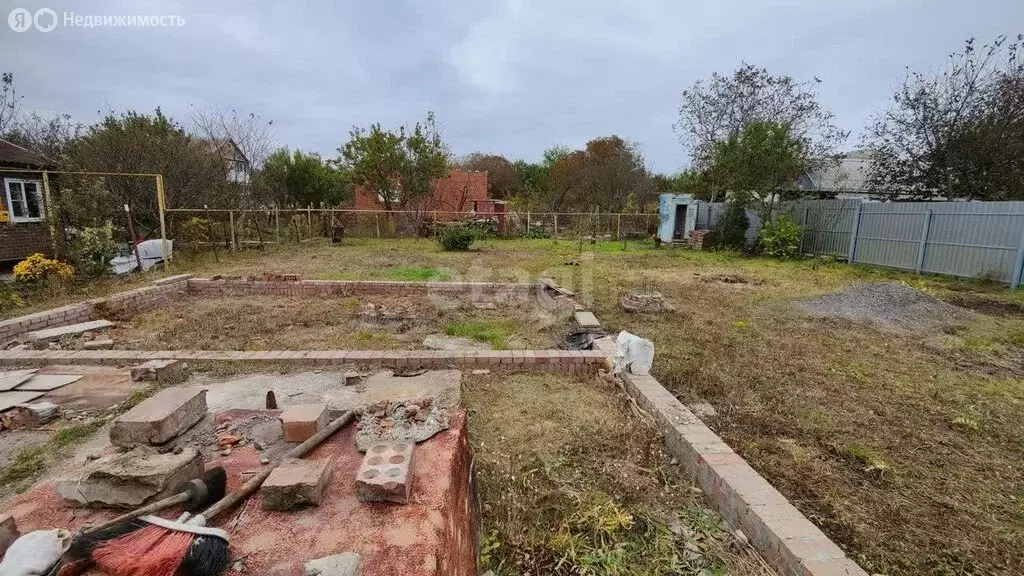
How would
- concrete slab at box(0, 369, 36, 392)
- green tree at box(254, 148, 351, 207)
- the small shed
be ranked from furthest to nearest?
green tree at box(254, 148, 351, 207) < the small shed < concrete slab at box(0, 369, 36, 392)

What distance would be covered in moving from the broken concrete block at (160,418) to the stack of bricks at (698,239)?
1680 centimetres

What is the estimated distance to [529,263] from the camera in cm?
1200

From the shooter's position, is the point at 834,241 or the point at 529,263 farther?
the point at 834,241

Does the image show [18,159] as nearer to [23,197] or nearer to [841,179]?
[23,197]

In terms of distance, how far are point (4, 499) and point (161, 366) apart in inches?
65.2

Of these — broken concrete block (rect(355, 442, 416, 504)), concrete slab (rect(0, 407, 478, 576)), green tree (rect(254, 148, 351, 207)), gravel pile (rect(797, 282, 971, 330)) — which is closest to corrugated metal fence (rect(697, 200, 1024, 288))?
gravel pile (rect(797, 282, 971, 330))

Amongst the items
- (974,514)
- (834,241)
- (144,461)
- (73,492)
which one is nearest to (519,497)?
(144,461)

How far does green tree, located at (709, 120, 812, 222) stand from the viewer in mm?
13945

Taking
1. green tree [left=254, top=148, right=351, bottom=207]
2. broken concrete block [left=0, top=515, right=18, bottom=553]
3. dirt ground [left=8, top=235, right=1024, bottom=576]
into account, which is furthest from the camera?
green tree [left=254, top=148, right=351, bottom=207]

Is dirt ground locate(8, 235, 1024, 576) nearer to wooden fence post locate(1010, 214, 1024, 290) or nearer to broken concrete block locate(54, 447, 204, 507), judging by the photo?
wooden fence post locate(1010, 214, 1024, 290)

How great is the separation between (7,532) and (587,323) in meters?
4.76

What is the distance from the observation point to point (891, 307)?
274 inches

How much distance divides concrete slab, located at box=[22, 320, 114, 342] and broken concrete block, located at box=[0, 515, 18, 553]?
4731 millimetres

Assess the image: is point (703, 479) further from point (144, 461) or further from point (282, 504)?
point (144, 461)
